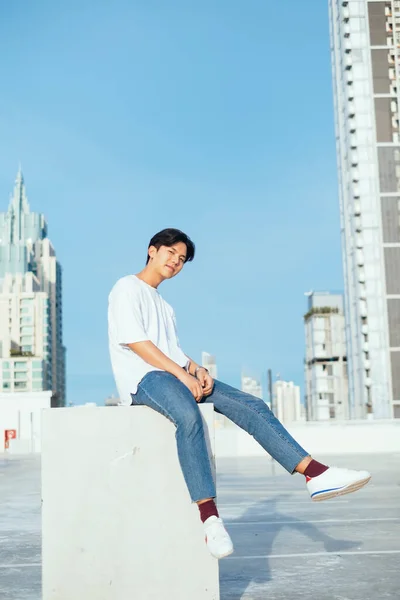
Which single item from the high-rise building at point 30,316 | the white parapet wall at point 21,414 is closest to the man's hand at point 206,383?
the white parapet wall at point 21,414

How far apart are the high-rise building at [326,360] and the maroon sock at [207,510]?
3024 inches

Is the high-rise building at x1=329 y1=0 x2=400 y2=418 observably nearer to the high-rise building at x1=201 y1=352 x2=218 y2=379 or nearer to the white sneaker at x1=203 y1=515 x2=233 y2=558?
the high-rise building at x1=201 y1=352 x2=218 y2=379

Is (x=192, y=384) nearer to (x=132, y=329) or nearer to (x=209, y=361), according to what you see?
(x=132, y=329)

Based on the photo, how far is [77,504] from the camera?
3137 mm

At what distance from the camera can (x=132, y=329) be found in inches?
132

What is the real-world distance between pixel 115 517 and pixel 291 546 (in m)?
1.82

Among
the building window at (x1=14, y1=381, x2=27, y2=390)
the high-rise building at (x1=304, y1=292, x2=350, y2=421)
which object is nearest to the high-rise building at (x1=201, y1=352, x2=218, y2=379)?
the high-rise building at (x1=304, y1=292, x2=350, y2=421)

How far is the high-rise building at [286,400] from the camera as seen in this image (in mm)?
124562

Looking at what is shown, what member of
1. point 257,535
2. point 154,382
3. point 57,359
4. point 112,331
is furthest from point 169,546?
point 57,359

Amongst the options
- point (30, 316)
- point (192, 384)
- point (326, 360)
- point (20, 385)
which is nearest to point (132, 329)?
point (192, 384)

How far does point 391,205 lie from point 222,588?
153 feet

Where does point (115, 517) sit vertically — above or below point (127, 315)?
below

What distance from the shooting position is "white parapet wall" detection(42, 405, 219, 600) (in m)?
3.10

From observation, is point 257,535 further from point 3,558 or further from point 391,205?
point 391,205
